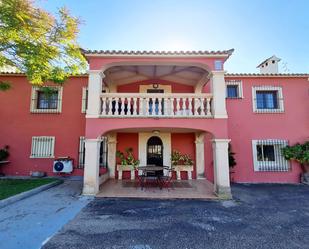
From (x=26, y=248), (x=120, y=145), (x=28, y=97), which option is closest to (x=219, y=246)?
(x=26, y=248)

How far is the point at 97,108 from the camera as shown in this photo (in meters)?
7.02

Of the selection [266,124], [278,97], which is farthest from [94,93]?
[278,97]

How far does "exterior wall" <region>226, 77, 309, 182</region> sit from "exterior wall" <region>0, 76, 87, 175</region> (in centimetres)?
845

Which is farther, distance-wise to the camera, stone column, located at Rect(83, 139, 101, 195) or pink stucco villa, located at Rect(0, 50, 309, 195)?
pink stucco villa, located at Rect(0, 50, 309, 195)

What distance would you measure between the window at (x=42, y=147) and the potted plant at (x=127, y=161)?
3.68 meters

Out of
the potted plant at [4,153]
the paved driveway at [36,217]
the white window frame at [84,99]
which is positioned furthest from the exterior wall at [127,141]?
the potted plant at [4,153]

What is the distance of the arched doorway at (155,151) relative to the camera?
32.2 ft

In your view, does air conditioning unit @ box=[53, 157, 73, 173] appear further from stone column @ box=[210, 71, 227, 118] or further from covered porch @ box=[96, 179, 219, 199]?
stone column @ box=[210, 71, 227, 118]

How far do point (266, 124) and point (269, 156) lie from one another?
174 cm

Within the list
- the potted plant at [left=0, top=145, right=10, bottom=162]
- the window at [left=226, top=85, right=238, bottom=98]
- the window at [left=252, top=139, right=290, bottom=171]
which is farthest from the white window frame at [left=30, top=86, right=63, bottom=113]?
the window at [left=252, top=139, right=290, bottom=171]

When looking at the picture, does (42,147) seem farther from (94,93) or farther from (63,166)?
(94,93)

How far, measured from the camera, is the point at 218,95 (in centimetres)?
705

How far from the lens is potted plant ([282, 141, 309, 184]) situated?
919 centimetres

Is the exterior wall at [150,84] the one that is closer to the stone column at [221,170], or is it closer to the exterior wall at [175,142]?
the exterior wall at [175,142]
